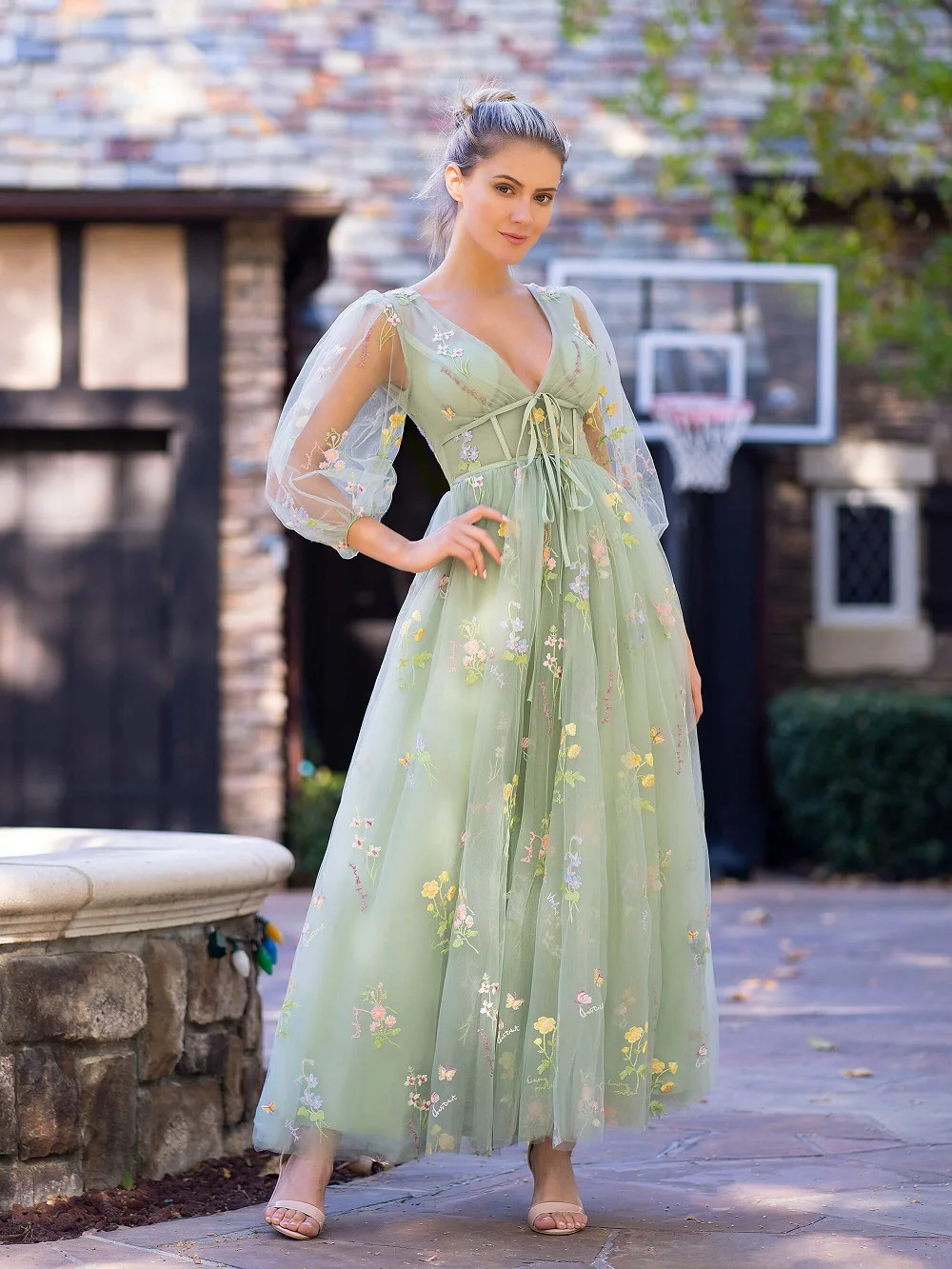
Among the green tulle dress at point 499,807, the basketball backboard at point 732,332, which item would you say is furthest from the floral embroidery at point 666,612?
the basketball backboard at point 732,332

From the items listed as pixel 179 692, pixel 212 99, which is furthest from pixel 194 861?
pixel 212 99

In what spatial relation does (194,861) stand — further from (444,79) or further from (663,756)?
(444,79)

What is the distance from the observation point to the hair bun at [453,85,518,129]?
10.3ft

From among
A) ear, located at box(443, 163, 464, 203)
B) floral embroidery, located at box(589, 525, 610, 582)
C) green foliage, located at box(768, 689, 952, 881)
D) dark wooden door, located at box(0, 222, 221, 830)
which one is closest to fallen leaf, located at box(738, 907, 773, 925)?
green foliage, located at box(768, 689, 952, 881)

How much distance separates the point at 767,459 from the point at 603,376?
25.8 ft

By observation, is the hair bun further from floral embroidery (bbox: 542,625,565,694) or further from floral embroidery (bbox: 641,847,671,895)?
floral embroidery (bbox: 641,847,671,895)

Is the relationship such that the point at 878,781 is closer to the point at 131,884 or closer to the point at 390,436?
the point at 390,436

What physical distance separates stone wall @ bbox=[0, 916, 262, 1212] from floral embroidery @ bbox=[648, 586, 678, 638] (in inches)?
42.7

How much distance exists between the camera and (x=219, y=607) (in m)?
9.19

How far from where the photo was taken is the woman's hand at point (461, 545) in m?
2.98

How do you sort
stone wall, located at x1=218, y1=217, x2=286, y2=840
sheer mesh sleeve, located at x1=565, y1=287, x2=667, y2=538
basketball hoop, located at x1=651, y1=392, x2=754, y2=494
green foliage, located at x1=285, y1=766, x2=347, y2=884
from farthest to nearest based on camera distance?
basketball hoop, located at x1=651, y1=392, x2=754, y2=494
green foliage, located at x1=285, y1=766, x2=347, y2=884
stone wall, located at x1=218, y1=217, x2=286, y2=840
sheer mesh sleeve, located at x1=565, y1=287, x2=667, y2=538

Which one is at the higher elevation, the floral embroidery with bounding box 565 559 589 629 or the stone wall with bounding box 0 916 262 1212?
the floral embroidery with bounding box 565 559 589 629

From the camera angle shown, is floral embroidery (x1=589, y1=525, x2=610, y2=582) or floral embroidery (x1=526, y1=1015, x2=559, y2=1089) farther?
floral embroidery (x1=589, y1=525, x2=610, y2=582)

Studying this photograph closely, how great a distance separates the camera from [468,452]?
3143 mm
